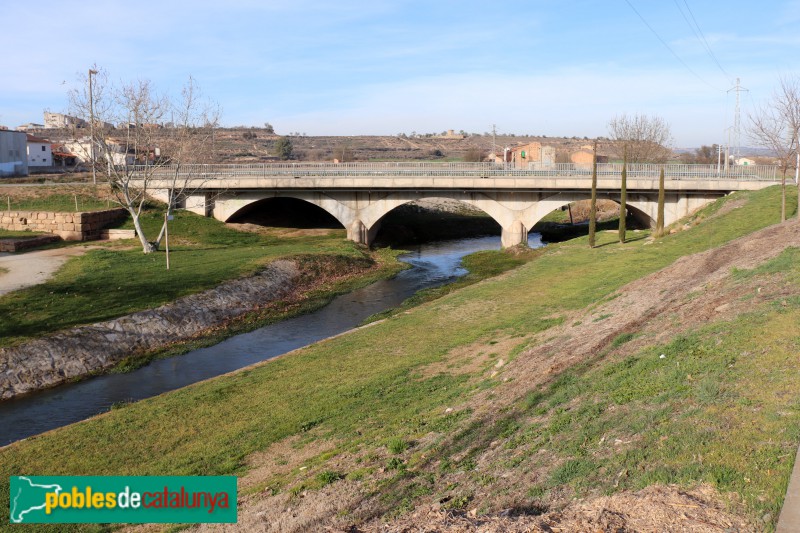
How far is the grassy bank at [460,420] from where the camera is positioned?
11.1 m

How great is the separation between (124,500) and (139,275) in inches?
1077

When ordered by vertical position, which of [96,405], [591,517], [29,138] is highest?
[29,138]

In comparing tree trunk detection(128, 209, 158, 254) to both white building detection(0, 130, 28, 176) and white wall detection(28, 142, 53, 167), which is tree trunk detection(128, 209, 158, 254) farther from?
white wall detection(28, 142, 53, 167)

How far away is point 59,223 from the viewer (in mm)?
52125

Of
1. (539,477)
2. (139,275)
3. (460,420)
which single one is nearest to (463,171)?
(139,275)

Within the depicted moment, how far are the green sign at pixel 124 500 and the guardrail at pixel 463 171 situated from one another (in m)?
40.3

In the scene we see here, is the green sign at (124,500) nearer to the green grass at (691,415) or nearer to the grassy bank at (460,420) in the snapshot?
the grassy bank at (460,420)

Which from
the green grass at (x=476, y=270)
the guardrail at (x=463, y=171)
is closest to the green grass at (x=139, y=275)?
the guardrail at (x=463, y=171)

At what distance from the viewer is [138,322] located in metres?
32.3

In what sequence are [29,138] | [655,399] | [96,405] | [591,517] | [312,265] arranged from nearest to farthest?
[591,517], [655,399], [96,405], [312,265], [29,138]

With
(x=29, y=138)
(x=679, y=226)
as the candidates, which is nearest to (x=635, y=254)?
(x=679, y=226)

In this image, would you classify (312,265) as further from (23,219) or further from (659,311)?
(659,311)

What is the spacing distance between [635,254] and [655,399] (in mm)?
30606

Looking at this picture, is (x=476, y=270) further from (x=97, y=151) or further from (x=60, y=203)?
(x=97, y=151)
